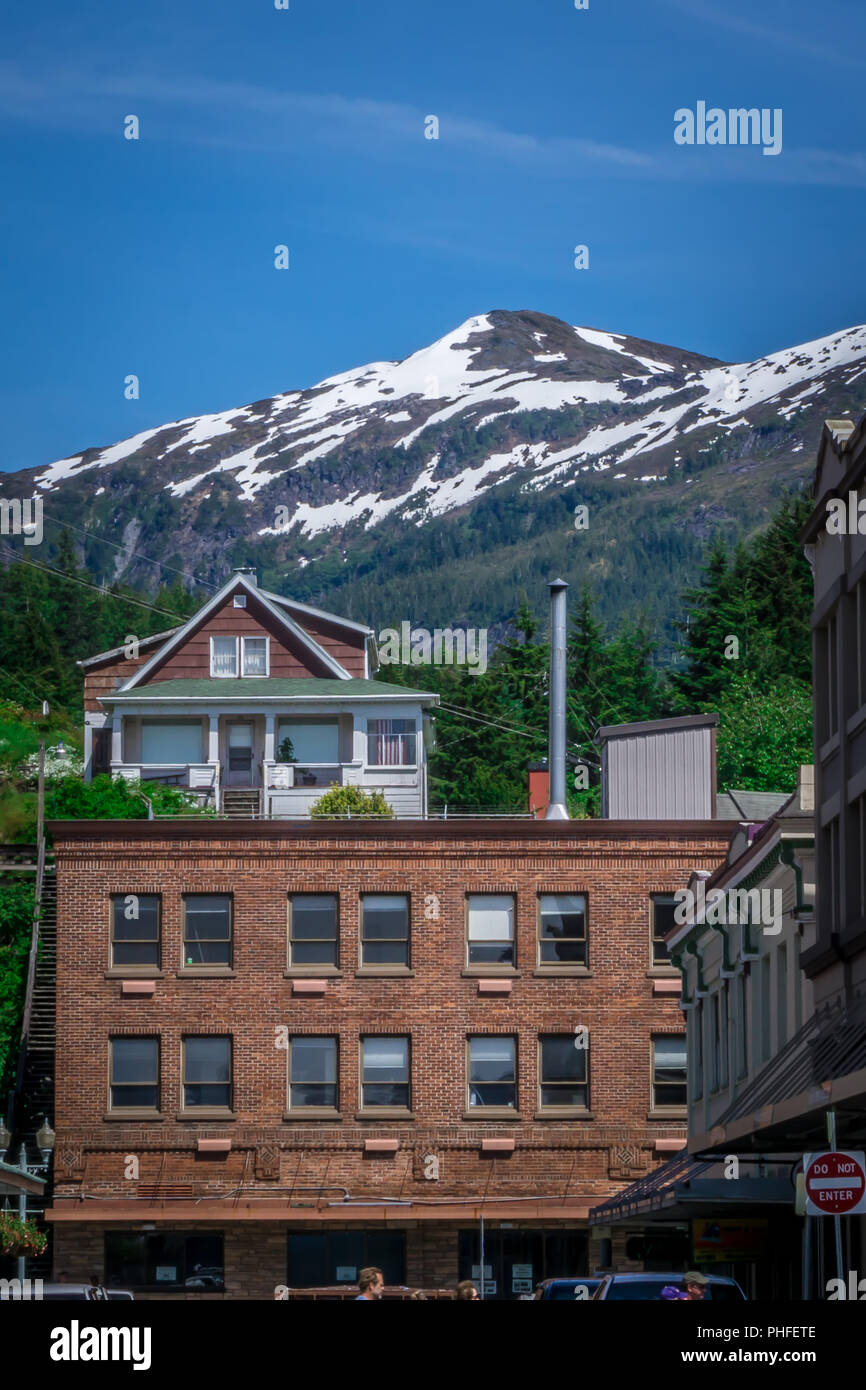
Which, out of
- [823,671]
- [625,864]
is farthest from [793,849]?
[625,864]

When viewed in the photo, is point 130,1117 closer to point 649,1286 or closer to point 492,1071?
point 492,1071

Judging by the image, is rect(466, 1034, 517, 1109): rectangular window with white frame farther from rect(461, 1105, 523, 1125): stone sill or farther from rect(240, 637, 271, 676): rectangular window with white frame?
rect(240, 637, 271, 676): rectangular window with white frame

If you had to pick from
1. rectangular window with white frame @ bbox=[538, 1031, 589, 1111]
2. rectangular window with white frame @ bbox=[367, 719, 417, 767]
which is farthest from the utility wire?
rectangular window with white frame @ bbox=[538, 1031, 589, 1111]

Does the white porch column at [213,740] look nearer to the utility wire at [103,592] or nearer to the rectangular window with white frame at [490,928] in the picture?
the rectangular window with white frame at [490,928]

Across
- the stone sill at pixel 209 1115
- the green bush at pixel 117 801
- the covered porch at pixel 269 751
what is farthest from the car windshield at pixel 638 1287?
the covered porch at pixel 269 751

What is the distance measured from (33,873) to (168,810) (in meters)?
4.43

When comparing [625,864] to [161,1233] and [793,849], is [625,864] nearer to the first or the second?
[161,1233]

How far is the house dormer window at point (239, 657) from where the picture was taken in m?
74.5

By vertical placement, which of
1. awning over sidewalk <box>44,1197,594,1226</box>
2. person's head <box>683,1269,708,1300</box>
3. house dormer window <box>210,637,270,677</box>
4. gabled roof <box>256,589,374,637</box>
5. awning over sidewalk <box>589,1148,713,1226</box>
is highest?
gabled roof <box>256,589,374,637</box>

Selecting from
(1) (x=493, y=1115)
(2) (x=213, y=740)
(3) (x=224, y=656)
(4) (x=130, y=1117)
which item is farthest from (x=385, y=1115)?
(3) (x=224, y=656)

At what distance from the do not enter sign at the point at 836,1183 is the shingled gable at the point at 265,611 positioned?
57.0 meters

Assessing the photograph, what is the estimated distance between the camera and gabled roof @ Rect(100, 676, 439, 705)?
68188 millimetres

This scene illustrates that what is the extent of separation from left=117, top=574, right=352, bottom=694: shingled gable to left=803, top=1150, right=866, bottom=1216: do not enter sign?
57.0m
